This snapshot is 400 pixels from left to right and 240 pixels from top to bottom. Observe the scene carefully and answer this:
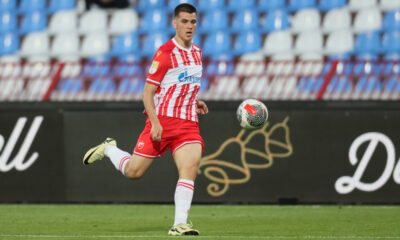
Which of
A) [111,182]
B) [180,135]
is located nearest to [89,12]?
[111,182]

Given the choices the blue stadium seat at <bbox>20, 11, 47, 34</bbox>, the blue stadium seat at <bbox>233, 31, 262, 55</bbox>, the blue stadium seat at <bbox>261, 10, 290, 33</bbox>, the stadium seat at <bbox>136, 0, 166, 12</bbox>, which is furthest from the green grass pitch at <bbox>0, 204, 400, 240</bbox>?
the blue stadium seat at <bbox>20, 11, 47, 34</bbox>

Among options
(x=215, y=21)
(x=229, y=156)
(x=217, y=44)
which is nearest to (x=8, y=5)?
(x=215, y=21)

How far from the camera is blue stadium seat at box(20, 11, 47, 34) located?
54.7ft

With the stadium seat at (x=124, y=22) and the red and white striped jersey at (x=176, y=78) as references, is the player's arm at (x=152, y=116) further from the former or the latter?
the stadium seat at (x=124, y=22)

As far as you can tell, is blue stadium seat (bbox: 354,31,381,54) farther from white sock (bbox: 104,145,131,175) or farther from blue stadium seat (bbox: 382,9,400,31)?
white sock (bbox: 104,145,131,175)

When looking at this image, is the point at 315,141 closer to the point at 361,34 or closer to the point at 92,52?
the point at 361,34

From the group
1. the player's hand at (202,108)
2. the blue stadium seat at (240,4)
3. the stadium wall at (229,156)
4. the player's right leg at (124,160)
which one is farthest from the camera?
the blue stadium seat at (240,4)

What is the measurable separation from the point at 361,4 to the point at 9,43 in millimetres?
7083

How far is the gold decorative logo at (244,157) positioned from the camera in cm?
1070

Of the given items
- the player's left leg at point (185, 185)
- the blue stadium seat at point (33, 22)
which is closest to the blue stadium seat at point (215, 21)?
the blue stadium seat at point (33, 22)

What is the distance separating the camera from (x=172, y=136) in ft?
23.5

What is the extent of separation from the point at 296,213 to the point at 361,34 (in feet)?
18.9

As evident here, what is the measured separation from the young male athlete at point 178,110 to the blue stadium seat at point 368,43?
7.45 metres

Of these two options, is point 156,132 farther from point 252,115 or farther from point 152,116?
point 252,115
